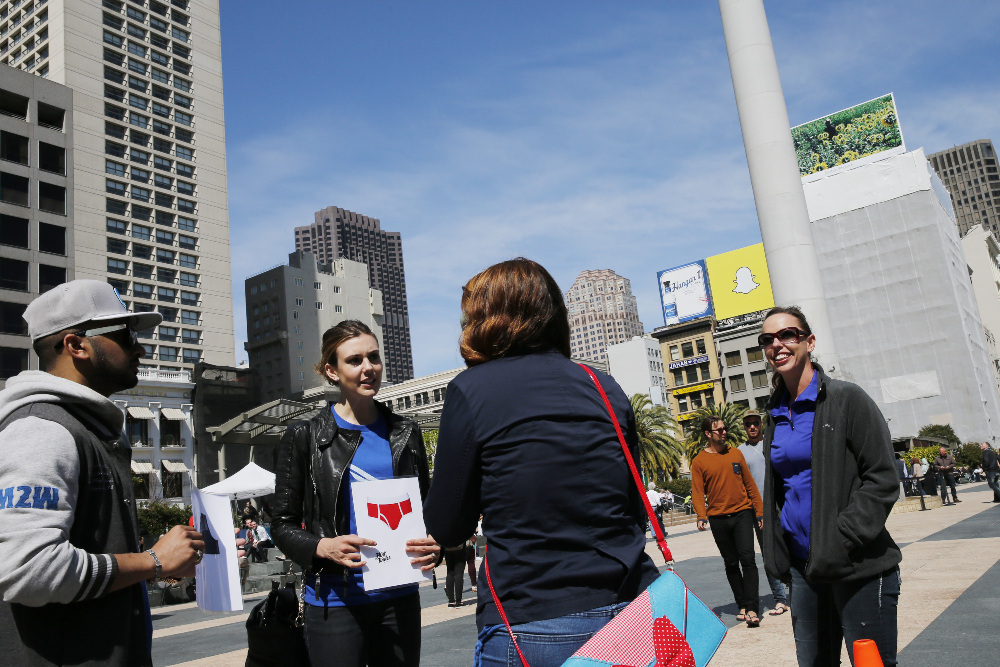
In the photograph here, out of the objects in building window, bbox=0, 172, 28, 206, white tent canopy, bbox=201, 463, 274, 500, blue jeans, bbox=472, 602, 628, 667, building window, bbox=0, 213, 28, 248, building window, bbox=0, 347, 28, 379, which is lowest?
blue jeans, bbox=472, 602, 628, 667

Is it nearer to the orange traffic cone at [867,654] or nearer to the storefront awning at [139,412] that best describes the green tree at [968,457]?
the orange traffic cone at [867,654]

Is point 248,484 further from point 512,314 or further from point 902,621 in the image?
point 512,314

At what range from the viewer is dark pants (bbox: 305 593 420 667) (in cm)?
298

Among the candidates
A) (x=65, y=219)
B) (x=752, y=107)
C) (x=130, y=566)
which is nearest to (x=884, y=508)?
(x=130, y=566)

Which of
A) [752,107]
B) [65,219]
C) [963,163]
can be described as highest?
[963,163]

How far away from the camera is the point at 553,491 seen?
1995 millimetres

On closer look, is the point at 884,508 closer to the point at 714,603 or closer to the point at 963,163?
the point at 714,603

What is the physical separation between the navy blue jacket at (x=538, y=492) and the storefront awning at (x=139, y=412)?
60286 mm

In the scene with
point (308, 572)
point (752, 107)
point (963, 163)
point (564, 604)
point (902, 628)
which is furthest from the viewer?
point (963, 163)

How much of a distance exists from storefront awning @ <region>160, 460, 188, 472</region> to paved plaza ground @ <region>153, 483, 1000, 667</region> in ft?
155

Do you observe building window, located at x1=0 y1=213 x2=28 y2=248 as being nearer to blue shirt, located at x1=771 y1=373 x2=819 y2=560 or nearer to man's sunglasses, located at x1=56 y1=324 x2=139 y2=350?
man's sunglasses, located at x1=56 y1=324 x2=139 y2=350

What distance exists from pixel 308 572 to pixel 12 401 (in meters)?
1.39

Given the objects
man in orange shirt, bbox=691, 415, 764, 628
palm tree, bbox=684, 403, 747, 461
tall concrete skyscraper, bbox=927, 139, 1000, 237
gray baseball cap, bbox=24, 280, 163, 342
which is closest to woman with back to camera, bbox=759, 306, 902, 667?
gray baseball cap, bbox=24, 280, 163, 342

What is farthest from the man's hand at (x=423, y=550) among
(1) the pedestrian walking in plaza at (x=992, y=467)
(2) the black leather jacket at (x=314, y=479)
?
(1) the pedestrian walking in plaza at (x=992, y=467)
